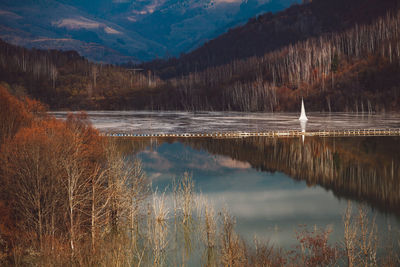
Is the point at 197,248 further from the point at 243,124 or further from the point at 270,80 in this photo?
the point at 270,80

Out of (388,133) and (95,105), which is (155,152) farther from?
(95,105)

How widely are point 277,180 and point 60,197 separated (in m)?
16.3

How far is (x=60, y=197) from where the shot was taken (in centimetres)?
1484

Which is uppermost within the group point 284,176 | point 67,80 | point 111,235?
point 67,80

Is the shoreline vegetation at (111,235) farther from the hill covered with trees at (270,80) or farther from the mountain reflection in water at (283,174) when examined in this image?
the hill covered with trees at (270,80)

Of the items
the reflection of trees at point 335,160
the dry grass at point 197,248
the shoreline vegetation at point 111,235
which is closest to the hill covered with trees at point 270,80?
the reflection of trees at point 335,160

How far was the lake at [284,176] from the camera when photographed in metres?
19.1

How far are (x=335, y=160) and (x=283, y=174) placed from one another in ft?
19.3

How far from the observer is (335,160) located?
33000 millimetres

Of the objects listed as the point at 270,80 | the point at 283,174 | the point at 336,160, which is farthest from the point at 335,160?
the point at 270,80

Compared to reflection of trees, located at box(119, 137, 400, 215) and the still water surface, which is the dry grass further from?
the still water surface

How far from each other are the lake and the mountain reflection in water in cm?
4

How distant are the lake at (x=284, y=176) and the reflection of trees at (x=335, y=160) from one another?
0.05 meters

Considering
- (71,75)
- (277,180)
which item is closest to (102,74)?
(71,75)
